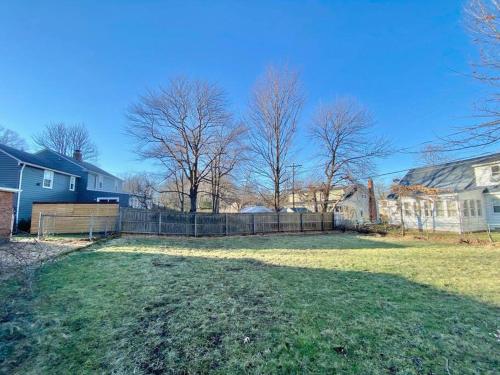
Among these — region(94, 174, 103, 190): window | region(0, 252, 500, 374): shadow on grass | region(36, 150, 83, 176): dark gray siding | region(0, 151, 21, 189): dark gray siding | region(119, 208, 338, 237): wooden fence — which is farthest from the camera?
region(94, 174, 103, 190): window

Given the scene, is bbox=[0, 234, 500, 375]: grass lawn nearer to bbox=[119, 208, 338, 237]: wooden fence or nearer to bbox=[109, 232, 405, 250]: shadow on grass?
bbox=[109, 232, 405, 250]: shadow on grass

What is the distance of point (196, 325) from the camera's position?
3258mm

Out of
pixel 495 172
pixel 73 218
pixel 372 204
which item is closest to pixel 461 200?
pixel 495 172

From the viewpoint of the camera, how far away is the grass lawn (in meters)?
2.48

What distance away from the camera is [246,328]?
3.19m

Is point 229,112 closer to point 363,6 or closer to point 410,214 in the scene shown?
point 363,6

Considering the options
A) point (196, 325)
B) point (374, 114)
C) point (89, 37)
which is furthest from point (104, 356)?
point (374, 114)

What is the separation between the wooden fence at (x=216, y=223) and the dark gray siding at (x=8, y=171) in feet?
23.9

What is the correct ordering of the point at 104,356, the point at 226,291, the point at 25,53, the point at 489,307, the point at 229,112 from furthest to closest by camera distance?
the point at 229,112
the point at 25,53
the point at 226,291
the point at 489,307
the point at 104,356

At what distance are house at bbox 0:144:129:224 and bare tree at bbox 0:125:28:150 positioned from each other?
16016 millimetres

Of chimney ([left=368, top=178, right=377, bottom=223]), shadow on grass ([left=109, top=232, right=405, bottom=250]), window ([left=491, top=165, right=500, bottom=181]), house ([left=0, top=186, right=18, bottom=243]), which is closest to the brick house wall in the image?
house ([left=0, top=186, right=18, bottom=243])

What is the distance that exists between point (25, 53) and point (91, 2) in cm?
408

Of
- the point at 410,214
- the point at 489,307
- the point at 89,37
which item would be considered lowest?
the point at 489,307

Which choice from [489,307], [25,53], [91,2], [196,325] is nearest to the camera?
[196,325]
